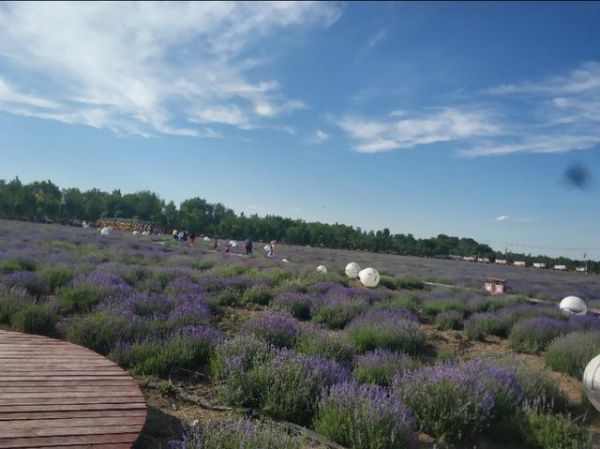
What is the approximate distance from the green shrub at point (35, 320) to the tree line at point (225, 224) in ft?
259

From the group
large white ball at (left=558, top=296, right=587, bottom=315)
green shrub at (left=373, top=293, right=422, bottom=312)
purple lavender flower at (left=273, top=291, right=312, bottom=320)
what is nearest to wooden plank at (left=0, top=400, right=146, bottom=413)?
purple lavender flower at (left=273, top=291, right=312, bottom=320)

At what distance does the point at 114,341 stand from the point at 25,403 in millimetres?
2696

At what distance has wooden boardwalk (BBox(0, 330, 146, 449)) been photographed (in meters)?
2.66

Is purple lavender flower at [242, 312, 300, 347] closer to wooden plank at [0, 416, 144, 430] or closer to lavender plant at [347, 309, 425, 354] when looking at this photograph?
lavender plant at [347, 309, 425, 354]

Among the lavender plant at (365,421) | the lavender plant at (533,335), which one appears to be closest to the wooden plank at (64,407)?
the lavender plant at (365,421)

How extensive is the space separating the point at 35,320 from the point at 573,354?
751 cm

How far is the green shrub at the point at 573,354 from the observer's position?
6484mm

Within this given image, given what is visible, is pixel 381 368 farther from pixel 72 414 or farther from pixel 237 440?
pixel 72 414

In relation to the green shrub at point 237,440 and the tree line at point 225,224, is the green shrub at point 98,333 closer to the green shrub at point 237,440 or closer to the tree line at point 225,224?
the green shrub at point 237,440

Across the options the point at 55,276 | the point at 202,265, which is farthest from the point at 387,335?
the point at 202,265

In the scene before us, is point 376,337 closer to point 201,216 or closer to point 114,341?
point 114,341

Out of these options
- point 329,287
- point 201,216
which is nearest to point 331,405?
point 329,287

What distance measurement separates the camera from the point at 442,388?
14.3ft

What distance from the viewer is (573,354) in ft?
21.7
